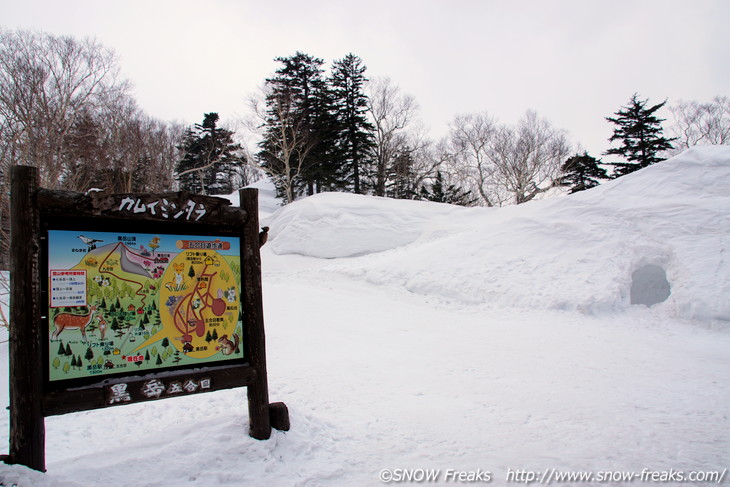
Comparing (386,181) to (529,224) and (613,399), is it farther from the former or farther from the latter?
(613,399)

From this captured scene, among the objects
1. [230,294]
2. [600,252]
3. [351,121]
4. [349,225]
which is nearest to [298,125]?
[351,121]

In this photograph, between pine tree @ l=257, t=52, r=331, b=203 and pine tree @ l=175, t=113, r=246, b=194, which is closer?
pine tree @ l=257, t=52, r=331, b=203

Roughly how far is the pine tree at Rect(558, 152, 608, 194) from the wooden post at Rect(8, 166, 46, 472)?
4094cm

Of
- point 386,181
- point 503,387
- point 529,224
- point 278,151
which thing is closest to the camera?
point 503,387

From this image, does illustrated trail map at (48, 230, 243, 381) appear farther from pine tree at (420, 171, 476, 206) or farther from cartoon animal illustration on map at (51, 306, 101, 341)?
pine tree at (420, 171, 476, 206)

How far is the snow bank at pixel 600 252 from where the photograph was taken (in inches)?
383

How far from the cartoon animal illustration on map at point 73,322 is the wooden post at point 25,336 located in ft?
0.36

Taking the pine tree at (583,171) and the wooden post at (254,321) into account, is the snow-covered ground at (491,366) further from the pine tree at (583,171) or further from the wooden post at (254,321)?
the pine tree at (583,171)

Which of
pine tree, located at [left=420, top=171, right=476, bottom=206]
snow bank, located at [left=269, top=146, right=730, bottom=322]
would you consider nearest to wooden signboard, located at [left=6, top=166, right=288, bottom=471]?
snow bank, located at [left=269, top=146, right=730, bottom=322]

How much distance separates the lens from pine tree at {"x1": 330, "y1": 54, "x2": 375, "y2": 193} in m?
35.4

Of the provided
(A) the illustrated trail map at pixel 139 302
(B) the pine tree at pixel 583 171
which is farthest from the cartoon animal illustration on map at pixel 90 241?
(B) the pine tree at pixel 583 171

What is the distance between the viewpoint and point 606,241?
11727mm

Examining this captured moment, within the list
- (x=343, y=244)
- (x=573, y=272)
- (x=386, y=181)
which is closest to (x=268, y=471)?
(x=573, y=272)

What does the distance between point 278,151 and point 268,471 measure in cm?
3395
